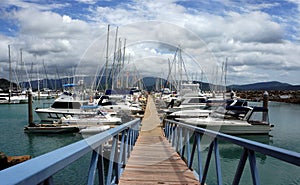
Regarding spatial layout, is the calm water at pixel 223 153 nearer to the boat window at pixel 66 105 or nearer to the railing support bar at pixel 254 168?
the railing support bar at pixel 254 168

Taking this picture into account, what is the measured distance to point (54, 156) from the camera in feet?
5.79

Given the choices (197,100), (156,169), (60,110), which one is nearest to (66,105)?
(60,110)

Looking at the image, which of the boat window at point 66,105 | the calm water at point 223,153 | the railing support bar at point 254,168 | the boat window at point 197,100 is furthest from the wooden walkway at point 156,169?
the boat window at point 197,100

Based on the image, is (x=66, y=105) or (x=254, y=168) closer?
(x=254, y=168)

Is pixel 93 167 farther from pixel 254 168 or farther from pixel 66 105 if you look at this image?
pixel 66 105

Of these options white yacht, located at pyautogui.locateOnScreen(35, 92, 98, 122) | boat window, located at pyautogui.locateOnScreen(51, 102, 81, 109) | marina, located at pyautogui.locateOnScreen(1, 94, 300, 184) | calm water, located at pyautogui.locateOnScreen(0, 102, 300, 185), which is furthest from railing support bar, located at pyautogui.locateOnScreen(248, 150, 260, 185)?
boat window, located at pyautogui.locateOnScreen(51, 102, 81, 109)

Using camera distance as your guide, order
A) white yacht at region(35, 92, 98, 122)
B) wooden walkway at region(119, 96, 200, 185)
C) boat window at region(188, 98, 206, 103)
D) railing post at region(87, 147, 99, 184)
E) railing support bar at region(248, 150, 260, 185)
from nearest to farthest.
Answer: railing support bar at region(248, 150, 260, 185) → railing post at region(87, 147, 99, 184) → wooden walkway at region(119, 96, 200, 185) → white yacht at region(35, 92, 98, 122) → boat window at region(188, 98, 206, 103)

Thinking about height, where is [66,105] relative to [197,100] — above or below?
below

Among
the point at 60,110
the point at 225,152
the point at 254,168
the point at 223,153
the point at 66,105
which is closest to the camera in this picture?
the point at 254,168

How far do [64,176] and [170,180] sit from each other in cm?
844

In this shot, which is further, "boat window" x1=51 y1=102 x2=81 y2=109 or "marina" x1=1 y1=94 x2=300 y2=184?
"boat window" x1=51 y1=102 x2=81 y2=109

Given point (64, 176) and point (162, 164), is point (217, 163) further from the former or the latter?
point (64, 176)

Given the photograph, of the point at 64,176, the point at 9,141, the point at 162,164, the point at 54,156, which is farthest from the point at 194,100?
the point at 54,156

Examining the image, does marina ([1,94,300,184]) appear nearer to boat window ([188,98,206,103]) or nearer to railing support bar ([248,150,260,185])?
railing support bar ([248,150,260,185])
